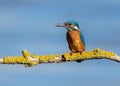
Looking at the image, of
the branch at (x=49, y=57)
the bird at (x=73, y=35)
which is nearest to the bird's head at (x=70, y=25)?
the bird at (x=73, y=35)

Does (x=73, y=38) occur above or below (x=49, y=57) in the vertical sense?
above

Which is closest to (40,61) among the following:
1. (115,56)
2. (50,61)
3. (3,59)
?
(50,61)

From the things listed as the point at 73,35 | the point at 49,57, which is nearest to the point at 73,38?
the point at 73,35

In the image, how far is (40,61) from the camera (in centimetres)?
1487

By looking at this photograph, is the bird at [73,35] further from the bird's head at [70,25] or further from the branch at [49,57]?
the branch at [49,57]

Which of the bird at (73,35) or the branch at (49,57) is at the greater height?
the bird at (73,35)

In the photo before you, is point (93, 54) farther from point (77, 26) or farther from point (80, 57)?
point (77, 26)

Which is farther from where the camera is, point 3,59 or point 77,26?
point 77,26

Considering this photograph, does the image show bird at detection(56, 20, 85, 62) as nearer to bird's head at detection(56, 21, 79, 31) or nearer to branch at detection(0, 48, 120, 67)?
bird's head at detection(56, 21, 79, 31)

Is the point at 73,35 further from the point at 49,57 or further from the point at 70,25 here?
the point at 49,57

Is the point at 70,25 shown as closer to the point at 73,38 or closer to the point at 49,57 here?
the point at 73,38

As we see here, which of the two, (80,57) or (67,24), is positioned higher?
(67,24)

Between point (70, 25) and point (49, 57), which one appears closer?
point (49, 57)

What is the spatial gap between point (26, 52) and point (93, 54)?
2372 mm
